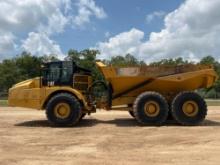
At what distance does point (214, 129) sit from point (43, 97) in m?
7.27

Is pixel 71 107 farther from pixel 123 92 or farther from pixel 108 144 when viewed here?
pixel 108 144

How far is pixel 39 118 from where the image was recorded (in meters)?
23.0

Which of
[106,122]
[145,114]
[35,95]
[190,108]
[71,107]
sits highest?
[35,95]

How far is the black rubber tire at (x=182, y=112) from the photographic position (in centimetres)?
1889

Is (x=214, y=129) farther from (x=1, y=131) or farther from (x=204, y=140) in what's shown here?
(x=1, y=131)

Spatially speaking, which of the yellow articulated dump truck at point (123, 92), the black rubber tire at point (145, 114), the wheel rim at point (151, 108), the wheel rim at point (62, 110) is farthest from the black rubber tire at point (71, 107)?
the wheel rim at point (151, 108)

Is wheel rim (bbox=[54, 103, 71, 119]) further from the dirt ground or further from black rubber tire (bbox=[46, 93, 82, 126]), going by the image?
the dirt ground

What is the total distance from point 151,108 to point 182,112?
1320 mm

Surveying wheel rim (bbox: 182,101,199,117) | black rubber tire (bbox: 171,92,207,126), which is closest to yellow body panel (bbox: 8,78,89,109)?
black rubber tire (bbox: 171,92,207,126)

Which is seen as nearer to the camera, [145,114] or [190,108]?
[145,114]

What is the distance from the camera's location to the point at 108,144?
45.4 ft

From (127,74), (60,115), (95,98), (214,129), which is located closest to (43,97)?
(60,115)

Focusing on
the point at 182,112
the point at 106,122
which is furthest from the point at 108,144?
the point at 106,122

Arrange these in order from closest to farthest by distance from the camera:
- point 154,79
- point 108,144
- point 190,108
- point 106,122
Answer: point 108,144 < point 190,108 < point 154,79 < point 106,122
